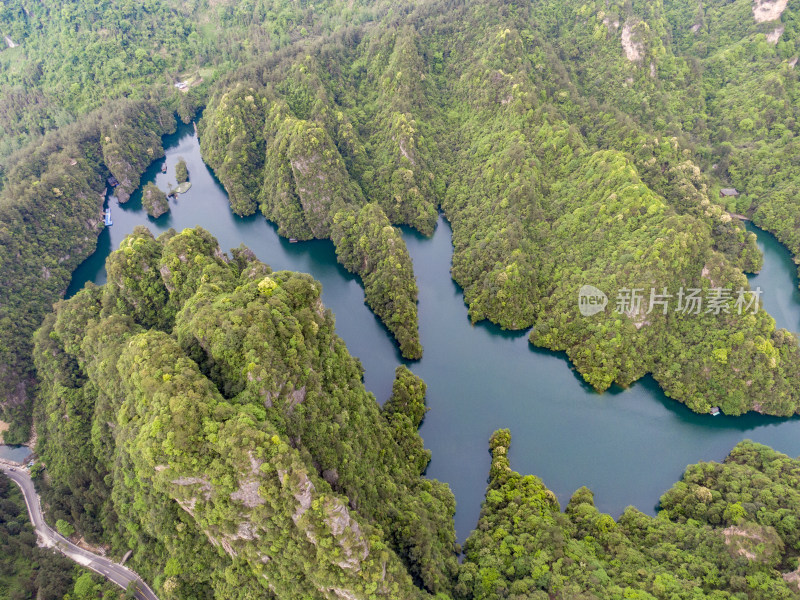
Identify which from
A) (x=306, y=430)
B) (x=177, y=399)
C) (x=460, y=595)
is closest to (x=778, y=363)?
(x=460, y=595)

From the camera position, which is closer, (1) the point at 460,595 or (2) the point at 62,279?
(1) the point at 460,595

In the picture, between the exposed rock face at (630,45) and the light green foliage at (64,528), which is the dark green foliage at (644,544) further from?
the exposed rock face at (630,45)

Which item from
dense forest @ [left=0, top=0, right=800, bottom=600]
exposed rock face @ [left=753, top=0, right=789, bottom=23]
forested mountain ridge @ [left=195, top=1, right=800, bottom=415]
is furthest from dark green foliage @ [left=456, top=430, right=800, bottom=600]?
exposed rock face @ [left=753, top=0, right=789, bottom=23]

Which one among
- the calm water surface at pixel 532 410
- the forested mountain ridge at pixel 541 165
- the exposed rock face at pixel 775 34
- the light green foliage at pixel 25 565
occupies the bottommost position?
the light green foliage at pixel 25 565

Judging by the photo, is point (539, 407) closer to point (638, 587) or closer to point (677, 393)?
point (677, 393)

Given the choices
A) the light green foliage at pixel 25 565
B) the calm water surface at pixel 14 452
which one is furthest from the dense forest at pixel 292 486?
the calm water surface at pixel 14 452

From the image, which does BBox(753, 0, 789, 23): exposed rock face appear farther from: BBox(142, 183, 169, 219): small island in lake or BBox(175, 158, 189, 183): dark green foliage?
BBox(142, 183, 169, 219): small island in lake
